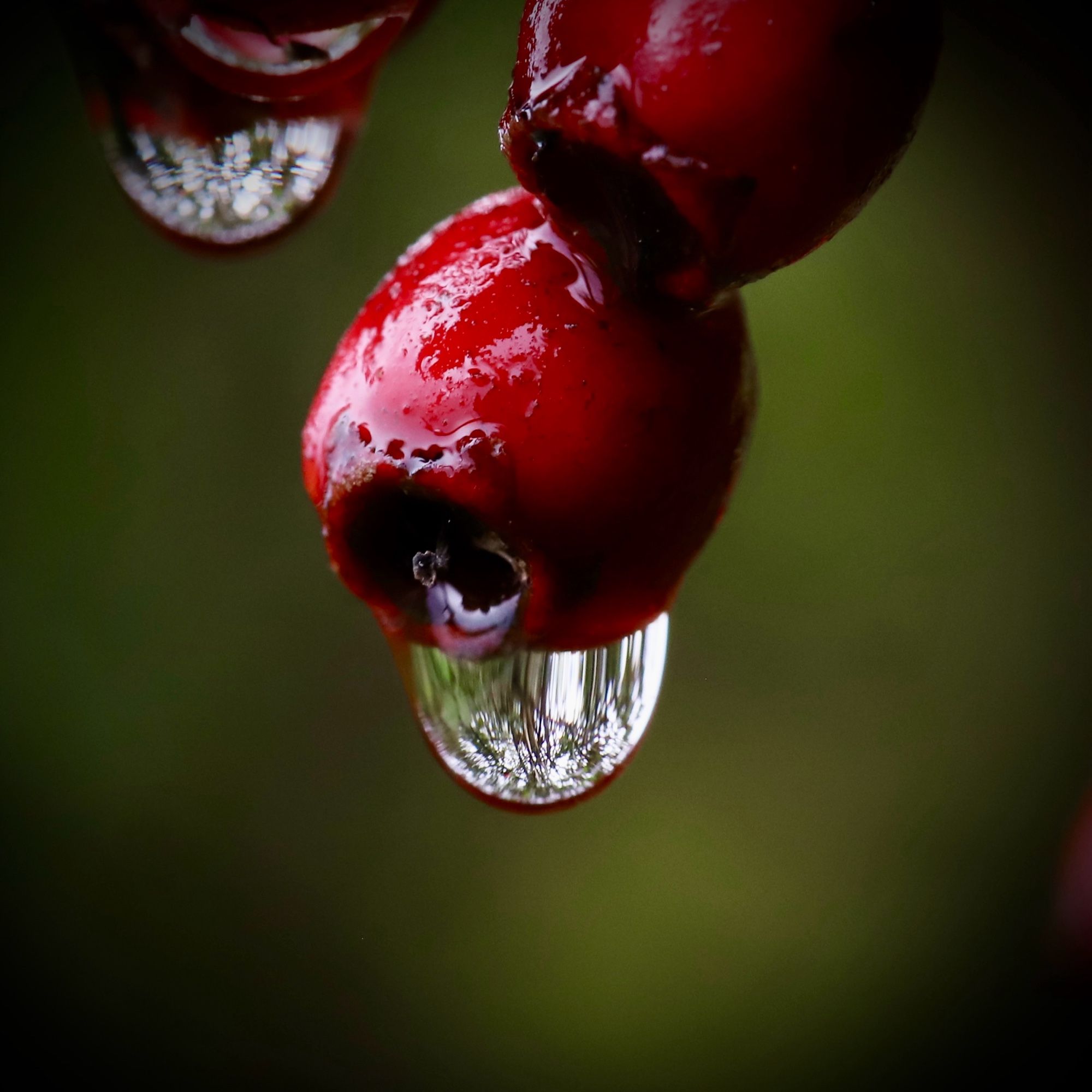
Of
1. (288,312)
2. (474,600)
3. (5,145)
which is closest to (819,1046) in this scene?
(288,312)

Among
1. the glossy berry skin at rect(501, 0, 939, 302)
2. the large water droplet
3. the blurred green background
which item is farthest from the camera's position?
the blurred green background

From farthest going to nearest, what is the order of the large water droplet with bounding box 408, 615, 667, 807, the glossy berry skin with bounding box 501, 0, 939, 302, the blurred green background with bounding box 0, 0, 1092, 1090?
the blurred green background with bounding box 0, 0, 1092, 1090
the large water droplet with bounding box 408, 615, 667, 807
the glossy berry skin with bounding box 501, 0, 939, 302

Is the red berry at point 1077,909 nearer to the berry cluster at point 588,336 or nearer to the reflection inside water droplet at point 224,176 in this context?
the berry cluster at point 588,336

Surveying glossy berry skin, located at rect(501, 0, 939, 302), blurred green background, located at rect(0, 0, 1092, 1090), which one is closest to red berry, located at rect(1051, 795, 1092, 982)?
blurred green background, located at rect(0, 0, 1092, 1090)

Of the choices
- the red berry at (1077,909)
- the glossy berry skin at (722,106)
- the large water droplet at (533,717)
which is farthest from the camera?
the red berry at (1077,909)

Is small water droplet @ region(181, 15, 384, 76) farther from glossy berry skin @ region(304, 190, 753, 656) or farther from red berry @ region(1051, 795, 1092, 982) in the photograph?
red berry @ region(1051, 795, 1092, 982)

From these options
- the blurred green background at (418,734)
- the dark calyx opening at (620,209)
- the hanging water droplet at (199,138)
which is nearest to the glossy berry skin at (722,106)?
the dark calyx opening at (620,209)
